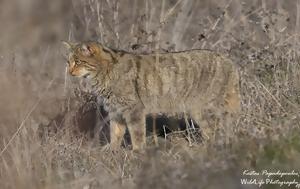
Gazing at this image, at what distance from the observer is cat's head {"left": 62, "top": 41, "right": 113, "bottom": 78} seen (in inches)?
347

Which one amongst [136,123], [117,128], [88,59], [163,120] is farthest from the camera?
[163,120]

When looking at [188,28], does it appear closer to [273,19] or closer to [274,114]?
[273,19]

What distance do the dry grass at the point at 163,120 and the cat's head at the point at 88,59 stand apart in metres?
0.42

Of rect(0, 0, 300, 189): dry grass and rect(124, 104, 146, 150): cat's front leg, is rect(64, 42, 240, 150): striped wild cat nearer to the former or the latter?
rect(124, 104, 146, 150): cat's front leg

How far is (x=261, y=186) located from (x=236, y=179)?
0.18 metres

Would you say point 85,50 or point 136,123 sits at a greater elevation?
point 85,50

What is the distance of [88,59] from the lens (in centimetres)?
887

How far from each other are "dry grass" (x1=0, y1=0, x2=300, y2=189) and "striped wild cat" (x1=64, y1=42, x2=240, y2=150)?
262mm

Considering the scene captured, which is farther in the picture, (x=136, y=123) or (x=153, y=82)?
(x=153, y=82)

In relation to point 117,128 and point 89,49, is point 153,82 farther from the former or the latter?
point 89,49

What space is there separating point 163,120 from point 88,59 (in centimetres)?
116

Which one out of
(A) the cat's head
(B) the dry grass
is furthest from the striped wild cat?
(B) the dry grass

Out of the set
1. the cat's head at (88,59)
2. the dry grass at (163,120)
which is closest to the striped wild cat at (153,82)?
the cat's head at (88,59)

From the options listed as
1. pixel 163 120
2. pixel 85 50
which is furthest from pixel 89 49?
pixel 163 120
